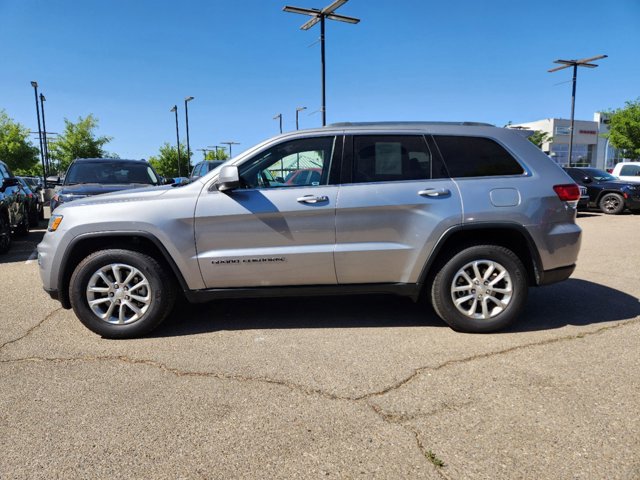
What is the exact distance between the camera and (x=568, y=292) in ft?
17.9

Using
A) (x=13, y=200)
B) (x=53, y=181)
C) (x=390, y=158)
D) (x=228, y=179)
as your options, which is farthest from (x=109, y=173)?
(x=390, y=158)

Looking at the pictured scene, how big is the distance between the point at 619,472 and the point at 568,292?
11.8 ft

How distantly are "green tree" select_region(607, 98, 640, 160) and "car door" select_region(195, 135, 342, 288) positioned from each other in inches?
1762

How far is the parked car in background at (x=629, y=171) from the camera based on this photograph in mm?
17188

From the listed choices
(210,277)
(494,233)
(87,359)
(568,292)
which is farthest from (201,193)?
(568,292)

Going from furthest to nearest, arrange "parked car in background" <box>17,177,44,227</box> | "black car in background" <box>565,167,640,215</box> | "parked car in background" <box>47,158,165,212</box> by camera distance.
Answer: "black car in background" <box>565,167,640,215</box>
"parked car in background" <box>17,177,44,227</box>
"parked car in background" <box>47,158,165,212</box>

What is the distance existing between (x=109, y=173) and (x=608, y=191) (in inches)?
582

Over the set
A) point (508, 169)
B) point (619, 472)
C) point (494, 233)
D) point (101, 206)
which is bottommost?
point (619, 472)

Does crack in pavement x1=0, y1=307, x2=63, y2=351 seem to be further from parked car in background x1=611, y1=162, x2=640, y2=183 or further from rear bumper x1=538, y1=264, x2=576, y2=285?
parked car in background x1=611, y1=162, x2=640, y2=183

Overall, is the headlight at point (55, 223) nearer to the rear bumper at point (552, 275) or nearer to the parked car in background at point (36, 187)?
the rear bumper at point (552, 275)

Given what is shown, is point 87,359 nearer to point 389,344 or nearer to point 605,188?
point 389,344

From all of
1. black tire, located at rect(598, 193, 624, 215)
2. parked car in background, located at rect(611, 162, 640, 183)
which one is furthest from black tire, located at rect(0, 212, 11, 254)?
parked car in background, located at rect(611, 162, 640, 183)

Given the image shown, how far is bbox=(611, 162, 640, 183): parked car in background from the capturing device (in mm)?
17188

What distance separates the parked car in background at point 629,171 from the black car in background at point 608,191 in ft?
5.19
